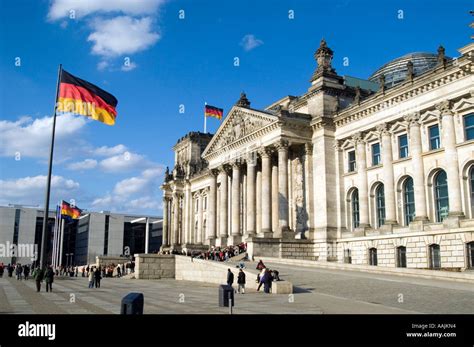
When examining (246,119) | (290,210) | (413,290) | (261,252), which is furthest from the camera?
(246,119)

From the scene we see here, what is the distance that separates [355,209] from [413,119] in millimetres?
11946

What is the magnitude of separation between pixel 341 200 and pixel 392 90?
12.4m

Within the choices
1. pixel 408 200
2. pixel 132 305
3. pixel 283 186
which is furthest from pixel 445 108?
pixel 132 305

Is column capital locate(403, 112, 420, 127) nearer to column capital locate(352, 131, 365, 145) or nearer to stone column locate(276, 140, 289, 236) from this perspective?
column capital locate(352, 131, 365, 145)

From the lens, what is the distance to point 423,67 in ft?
208

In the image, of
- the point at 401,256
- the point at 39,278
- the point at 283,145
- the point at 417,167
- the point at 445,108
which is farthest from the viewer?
the point at 283,145

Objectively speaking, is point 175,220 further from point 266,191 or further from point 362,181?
point 362,181

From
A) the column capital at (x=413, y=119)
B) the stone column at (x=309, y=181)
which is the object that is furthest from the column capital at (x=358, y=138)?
the column capital at (x=413, y=119)

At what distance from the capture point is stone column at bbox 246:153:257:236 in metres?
57.0

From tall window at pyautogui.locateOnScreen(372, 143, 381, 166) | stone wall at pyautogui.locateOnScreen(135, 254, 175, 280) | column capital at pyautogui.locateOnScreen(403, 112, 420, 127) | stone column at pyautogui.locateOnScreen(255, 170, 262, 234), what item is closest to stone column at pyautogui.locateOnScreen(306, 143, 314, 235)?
stone column at pyautogui.locateOnScreen(255, 170, 262, 234)

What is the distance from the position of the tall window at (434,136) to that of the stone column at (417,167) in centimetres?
96

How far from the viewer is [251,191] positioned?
57469 mm
